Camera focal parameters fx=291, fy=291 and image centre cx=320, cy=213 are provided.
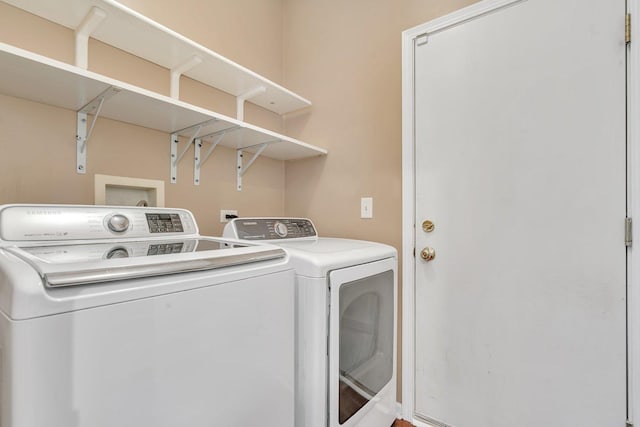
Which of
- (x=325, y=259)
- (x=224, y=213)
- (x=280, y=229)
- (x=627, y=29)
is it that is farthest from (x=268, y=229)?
(x=627, y=29)

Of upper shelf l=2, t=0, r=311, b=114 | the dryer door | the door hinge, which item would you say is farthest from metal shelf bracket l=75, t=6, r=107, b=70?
the door hinge

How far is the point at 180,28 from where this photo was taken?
1616 mm

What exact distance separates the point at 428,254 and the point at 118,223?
56.5 inches

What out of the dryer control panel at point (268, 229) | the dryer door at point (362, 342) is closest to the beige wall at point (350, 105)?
the dryer control panel at point (268, 229)

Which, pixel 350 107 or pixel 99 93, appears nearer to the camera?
pixel 99 93

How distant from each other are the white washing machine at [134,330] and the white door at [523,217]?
37.8 inches

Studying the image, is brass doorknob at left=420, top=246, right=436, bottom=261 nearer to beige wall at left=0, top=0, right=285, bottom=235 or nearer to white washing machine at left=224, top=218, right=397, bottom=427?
white washing machine at left=224, top=218, right=397, bottom=427

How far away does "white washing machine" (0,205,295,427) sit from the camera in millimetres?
503

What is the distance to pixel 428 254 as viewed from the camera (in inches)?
61.3

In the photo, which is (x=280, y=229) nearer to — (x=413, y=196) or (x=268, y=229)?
(x=268, y=229)

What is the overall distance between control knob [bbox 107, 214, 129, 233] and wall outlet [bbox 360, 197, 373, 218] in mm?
1269

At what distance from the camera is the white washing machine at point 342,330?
1.04 metres

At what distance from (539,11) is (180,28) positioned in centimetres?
Answer: 178

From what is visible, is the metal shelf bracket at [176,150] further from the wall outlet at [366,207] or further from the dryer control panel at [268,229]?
the wall outlet at [366,207]
